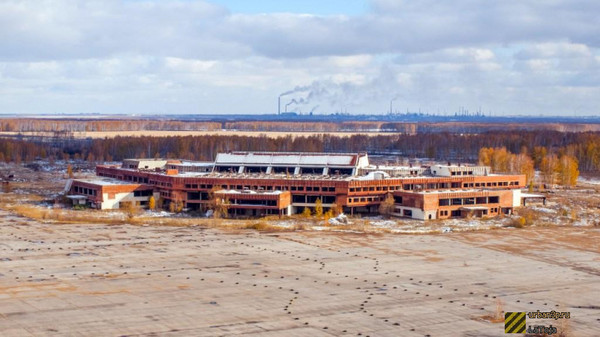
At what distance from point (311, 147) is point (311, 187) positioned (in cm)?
6446

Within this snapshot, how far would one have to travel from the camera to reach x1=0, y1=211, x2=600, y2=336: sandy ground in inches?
1157

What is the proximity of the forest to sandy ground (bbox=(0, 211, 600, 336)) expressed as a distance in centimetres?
6818

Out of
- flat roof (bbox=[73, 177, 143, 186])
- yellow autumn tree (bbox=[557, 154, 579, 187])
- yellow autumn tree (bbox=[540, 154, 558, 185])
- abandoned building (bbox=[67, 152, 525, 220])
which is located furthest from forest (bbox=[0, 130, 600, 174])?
flat roof (bbox=[73, 177, 143, 186])

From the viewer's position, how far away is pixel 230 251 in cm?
4569

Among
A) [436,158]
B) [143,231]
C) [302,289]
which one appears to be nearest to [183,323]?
[302,289]

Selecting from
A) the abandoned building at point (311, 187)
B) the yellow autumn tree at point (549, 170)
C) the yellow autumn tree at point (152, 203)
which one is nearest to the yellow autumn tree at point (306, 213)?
the abandoned building at point (311, 187)

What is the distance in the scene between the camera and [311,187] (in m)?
66.8

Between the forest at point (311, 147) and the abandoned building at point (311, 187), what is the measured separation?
43561mm

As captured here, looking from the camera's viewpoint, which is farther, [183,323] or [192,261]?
[192,261]

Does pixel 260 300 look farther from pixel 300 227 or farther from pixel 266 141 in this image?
pixel 266 141

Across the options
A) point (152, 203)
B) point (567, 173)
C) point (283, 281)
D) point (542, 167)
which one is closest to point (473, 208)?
point (152, 203)

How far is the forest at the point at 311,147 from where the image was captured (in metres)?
121

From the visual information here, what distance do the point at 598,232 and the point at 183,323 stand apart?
37.0 metres
